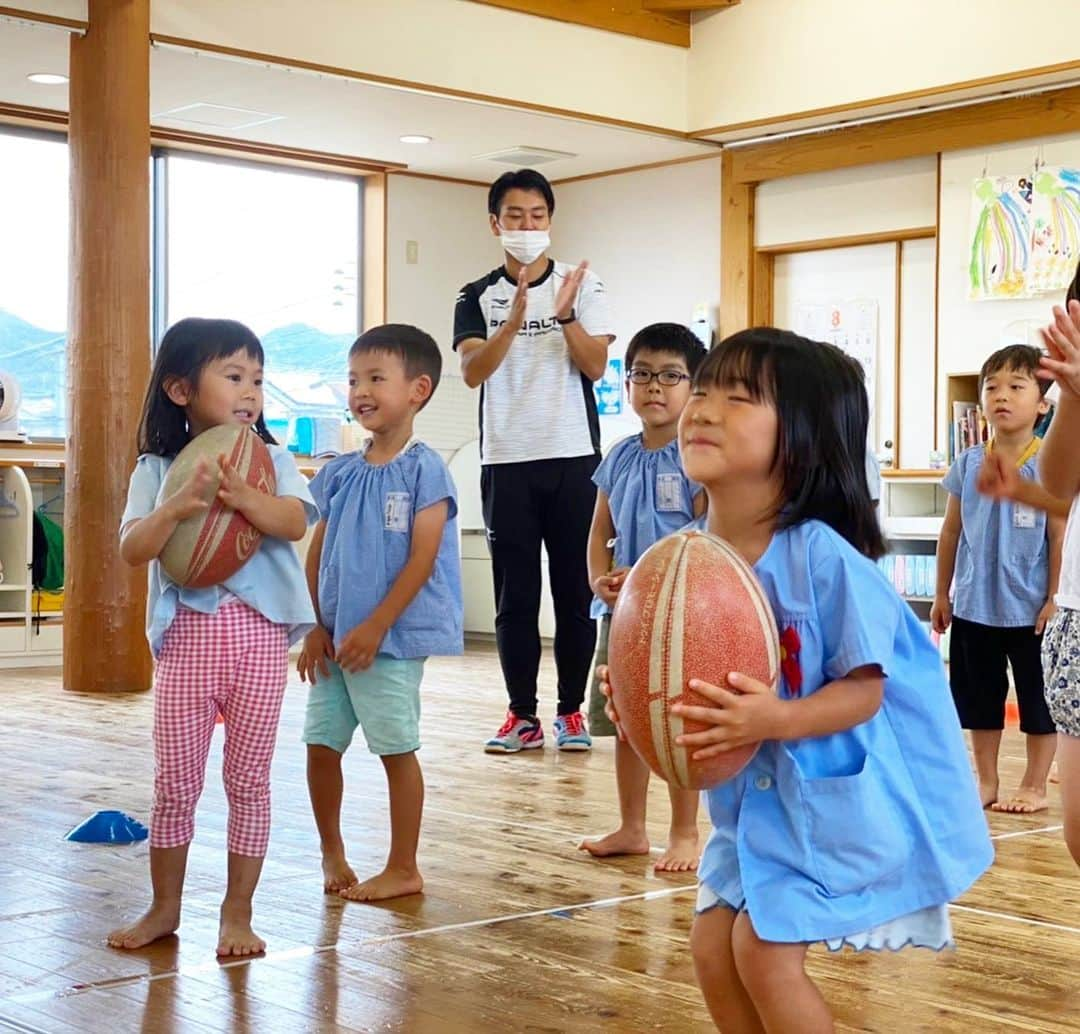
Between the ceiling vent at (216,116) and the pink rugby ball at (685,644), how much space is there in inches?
262

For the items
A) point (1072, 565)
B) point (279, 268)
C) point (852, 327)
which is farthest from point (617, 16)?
A: point (1072, 565)

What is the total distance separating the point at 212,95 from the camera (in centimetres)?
763

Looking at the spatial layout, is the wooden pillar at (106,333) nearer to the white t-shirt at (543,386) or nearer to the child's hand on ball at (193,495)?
the white t-shirt at (543,386)

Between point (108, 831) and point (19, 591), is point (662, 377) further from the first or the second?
point (19, 591)

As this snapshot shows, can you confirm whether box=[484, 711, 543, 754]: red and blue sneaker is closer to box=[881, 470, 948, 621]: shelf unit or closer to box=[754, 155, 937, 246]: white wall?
box=[881, 470, 948, 621]: shelf unit

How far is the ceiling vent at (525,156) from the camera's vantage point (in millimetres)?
8773

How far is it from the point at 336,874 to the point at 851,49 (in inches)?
221

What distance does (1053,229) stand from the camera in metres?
7.23

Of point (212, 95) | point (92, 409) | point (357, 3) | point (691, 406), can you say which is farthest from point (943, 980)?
point (212, 95)

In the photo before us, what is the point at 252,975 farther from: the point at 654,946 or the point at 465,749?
the point at 465,749

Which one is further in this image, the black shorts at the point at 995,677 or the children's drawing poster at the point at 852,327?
the children's drawing poster at the point at 852,327

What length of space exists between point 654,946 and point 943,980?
1.46ft

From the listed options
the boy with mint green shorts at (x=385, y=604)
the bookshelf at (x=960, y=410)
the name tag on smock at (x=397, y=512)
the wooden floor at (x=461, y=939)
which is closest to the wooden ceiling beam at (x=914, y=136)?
the bookshelf at (x=960, y=410)

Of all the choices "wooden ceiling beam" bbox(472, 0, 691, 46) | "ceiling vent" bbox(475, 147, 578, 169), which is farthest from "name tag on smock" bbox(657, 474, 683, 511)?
"ceiling vent" bbox(475, 147, 578, 169)
